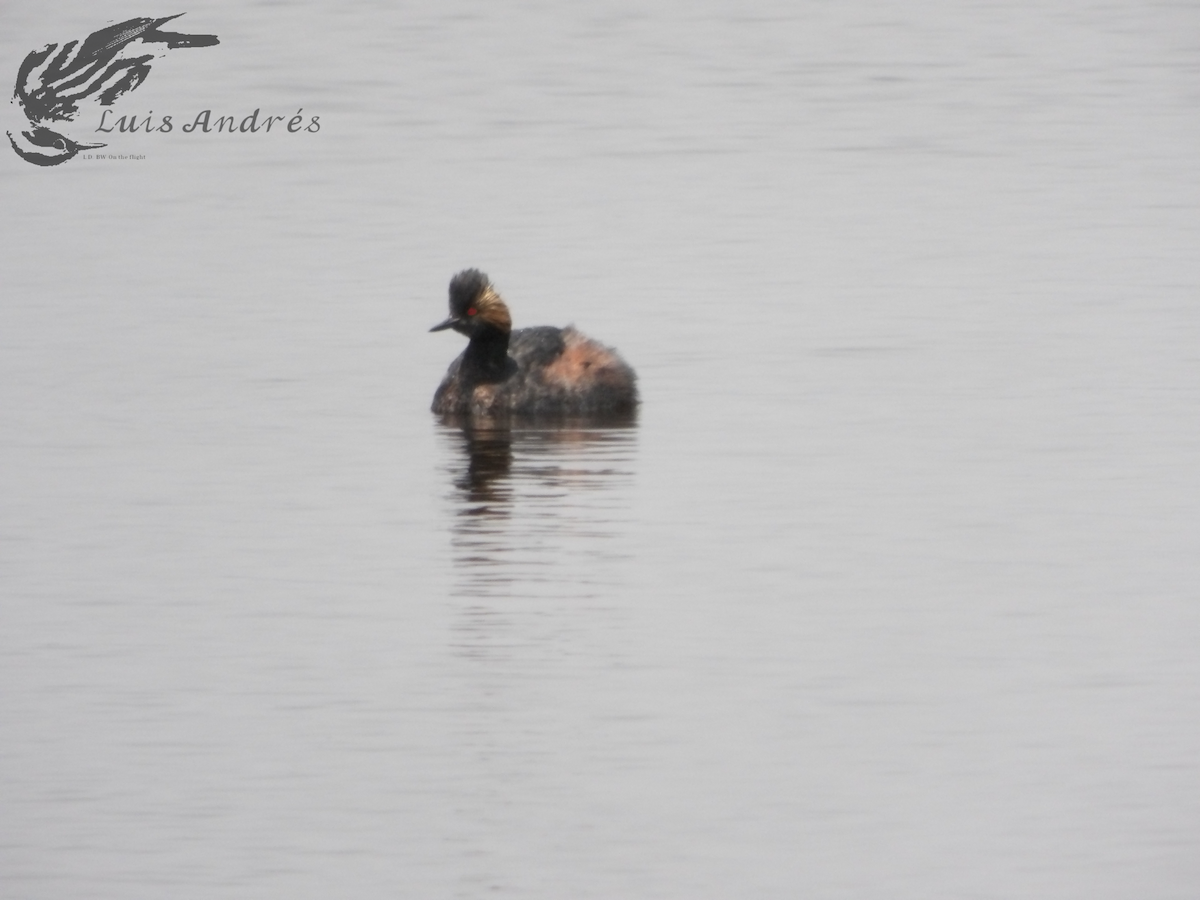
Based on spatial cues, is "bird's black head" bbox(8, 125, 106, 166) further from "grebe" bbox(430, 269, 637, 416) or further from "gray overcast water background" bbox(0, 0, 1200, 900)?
"grebe" bbox(430, 269, 637, 416)

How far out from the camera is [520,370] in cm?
1770

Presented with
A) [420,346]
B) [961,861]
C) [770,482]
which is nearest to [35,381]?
[420,346]

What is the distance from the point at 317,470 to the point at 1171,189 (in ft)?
49.3

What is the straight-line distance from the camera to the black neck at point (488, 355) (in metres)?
17.8

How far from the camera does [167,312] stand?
2172 cm

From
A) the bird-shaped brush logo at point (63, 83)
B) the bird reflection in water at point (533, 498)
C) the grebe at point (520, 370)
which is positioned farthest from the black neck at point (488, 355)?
the bird-shaped brush logo at point (63, 83)

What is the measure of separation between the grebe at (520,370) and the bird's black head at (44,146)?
15215mm

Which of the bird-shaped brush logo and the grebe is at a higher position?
the bird-shaped brush logo

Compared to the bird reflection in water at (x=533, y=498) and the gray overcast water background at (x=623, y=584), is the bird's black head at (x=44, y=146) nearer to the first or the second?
the gray overcast water background at (x=623, y=584)

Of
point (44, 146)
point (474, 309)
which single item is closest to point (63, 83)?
point (44, 146)

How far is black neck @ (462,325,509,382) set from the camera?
17.8 m

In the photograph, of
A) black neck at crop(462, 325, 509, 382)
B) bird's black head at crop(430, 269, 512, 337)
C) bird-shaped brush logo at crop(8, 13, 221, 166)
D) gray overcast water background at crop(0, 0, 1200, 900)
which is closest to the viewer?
gray overcast water background at crop(0, 0, 1200, 900)

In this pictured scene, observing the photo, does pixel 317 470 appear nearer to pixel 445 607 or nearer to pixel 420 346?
pixel 445 607

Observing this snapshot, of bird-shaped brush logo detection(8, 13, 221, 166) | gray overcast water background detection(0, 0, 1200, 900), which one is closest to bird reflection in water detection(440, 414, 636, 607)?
gray overcast water background detection(0, 0, 1200, 900)
